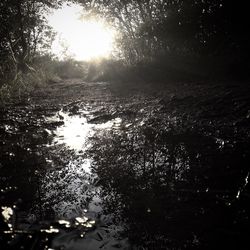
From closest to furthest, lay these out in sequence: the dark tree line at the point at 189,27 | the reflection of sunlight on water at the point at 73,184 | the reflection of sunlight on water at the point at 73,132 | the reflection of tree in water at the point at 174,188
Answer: the reflection of tree in water at the point at 174,188
the reflection of sunlight on water at the point at 73,184
the reflection of sunlight on water at the point at 73,132
the dark tree line at the point at 189,27

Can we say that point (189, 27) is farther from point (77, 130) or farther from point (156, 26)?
point (77, 130)

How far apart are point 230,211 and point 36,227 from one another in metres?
1.23

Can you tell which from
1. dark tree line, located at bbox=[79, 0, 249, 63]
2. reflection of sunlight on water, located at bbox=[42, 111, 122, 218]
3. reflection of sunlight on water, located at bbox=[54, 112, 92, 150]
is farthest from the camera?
dark tree line, located at bbox=[79, 0, 249, 63]

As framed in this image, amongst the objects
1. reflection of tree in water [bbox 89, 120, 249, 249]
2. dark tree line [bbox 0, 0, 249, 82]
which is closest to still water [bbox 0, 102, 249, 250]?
reflection of tree in water [bbox 89, 120, 249, 249]

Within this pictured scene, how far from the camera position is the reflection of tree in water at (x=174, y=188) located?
5.20ft

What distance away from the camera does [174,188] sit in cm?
207

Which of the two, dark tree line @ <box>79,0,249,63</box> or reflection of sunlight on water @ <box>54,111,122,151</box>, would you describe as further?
dark tree line @ <box>79,0,249,63</box>

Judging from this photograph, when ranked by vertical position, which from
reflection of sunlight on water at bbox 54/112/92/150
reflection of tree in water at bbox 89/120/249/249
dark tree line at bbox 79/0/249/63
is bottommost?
reflection of tree in water at bbox 89/120/249/249

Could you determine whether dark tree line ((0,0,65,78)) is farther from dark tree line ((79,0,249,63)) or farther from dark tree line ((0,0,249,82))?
dark tree line ((79,0,249,63))

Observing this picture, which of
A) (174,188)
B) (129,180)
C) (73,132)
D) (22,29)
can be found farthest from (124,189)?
(22,29)

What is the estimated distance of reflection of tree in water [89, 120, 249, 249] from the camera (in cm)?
158

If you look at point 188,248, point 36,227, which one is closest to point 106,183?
point 36,227

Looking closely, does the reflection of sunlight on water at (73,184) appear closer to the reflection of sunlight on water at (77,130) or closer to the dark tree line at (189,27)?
the reflection of sunlight on water at (77,130)

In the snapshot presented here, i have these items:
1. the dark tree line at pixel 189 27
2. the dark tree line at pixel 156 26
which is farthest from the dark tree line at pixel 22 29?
the dark tree line at pixel 189 27
